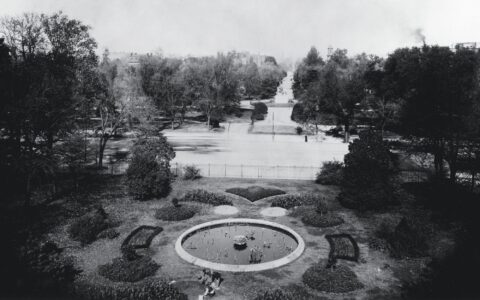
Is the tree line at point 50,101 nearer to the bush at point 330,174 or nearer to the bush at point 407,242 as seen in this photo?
the bush at point 330,174

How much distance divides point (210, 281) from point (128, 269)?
450 centimetres

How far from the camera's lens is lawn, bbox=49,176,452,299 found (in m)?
20.2

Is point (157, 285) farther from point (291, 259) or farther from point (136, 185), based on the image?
point (136, 185)

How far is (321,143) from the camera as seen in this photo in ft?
184

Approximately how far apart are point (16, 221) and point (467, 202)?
32564 mm

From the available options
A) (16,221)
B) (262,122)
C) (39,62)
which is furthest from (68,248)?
(262,122)

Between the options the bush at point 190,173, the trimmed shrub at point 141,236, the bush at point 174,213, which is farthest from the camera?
the bush at point 190,173

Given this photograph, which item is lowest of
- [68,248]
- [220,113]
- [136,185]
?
[68,248]

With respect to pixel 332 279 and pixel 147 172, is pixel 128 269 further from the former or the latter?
pixel 147 172

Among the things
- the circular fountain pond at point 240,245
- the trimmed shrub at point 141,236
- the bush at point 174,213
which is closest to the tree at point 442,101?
the circular fountain pond at point 240,245

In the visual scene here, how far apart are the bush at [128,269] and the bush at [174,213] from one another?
22.0ft

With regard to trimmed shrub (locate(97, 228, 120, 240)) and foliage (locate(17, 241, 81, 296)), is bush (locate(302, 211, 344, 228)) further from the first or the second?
foliage (locate(17, 241, 81, 296))

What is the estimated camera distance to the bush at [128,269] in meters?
20.5

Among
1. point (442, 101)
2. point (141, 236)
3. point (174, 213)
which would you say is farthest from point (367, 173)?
point (141, 236)
